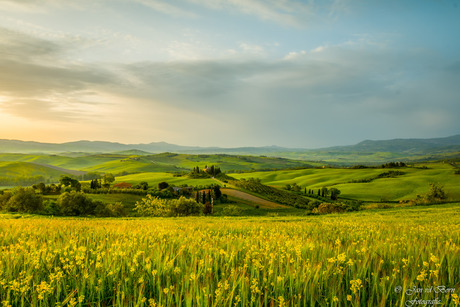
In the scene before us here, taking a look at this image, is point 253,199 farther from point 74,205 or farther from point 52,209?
point 52,209

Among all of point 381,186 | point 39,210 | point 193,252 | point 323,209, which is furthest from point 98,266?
point 381,186

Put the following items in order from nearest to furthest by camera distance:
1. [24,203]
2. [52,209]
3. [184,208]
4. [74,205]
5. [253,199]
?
1. [24,203]
2. [184,208]
3. [52,209]
4. [74,205]
5. [253,199]

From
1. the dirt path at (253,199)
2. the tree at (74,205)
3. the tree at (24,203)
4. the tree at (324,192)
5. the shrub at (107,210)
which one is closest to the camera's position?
the tree at (24,203)

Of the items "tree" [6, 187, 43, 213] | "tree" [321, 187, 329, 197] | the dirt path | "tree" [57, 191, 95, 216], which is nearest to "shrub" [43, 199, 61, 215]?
"tree" [57, 191, 95, 216]

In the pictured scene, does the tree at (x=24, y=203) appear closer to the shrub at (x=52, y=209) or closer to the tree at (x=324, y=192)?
the shrub at (x=52, y=209)

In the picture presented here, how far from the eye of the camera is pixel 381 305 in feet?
8.63

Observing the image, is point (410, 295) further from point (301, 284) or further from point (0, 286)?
point (0, 286)

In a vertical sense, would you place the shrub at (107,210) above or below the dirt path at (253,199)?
above

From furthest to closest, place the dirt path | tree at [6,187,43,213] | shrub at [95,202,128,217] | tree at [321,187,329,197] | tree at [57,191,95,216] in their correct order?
tree at [321,187,329,197] < the dirt path < shrub at [95,202,128,217] < tree at [57,191,95,216] < tree at [6,187,43,213]

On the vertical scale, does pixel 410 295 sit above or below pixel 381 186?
above

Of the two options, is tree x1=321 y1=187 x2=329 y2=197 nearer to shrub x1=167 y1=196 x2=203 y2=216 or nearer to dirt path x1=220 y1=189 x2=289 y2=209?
dirt path x1=220 y1=189 x2=289 y2=209

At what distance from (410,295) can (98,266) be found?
3.81 metres

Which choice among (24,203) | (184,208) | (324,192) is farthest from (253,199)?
(24,203)

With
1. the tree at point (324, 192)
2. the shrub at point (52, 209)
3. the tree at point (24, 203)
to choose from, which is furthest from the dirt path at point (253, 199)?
the tree at point (24, 203)
